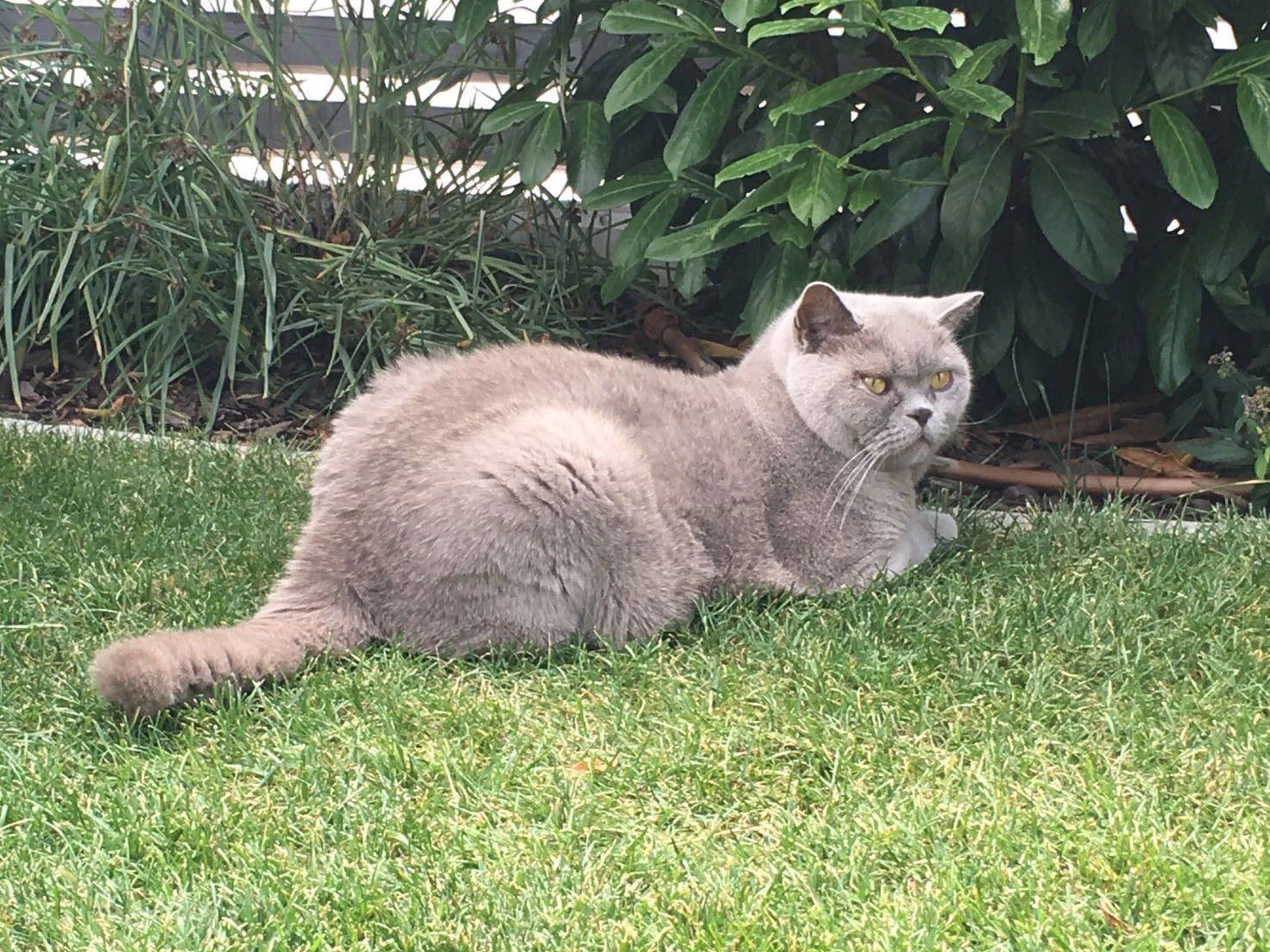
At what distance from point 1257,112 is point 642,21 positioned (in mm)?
1545

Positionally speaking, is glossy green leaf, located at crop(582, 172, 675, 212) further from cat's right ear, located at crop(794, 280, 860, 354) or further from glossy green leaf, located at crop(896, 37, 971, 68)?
cat's right ear, located at crop(794, 280, 860, 354)

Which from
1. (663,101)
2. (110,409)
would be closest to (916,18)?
(663,101)

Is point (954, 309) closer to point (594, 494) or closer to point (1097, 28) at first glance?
point (1097, 28)

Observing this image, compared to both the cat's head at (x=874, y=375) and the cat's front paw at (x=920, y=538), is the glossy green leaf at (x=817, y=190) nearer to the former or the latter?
the cat's head at (x=874, y=375)

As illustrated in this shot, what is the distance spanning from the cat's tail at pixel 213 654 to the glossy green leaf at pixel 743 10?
1702 mm

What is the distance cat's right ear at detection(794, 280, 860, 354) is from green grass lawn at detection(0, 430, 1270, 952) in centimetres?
59

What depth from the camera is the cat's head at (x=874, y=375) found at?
3139 millimetres

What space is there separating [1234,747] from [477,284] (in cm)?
318

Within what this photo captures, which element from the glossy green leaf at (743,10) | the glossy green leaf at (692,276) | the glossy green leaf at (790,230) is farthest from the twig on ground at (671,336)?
the glossy green leaf at (743,10)

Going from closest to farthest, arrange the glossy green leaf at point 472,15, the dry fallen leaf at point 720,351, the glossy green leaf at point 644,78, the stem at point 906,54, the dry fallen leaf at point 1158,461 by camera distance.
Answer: the stem at point 906,54 → the glossy green leaf at point 644,78 → the dry fallen leaf at point 1158,461 → the glossy green leaf at point 472,15 → the dry fallen leaf at point 720,351

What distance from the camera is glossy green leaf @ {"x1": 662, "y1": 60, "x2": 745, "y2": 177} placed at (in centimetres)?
379

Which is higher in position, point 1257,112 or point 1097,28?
point 1097,28

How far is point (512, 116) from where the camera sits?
14.3 feet

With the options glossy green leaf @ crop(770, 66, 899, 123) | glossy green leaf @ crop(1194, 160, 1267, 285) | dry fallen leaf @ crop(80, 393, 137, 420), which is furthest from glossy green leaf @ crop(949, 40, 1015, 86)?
dry fallen leaf @ crop(80, 393, 137, 420)
